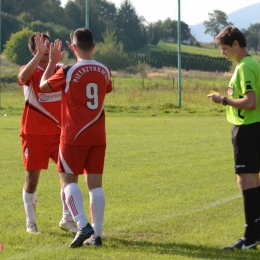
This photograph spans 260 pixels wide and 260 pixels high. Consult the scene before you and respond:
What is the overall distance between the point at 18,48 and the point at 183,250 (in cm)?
2343

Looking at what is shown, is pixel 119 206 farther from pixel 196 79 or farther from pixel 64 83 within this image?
pixel 196 79

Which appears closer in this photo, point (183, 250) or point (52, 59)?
point (183, 250)

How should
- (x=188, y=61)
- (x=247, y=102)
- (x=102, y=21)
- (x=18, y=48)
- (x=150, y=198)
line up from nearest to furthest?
(x=247, y=102) → (x=150, y=198) → (x=102, y=21) → (x=18, y=48) → (x=188, y=61)

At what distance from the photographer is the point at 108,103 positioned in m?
27.0

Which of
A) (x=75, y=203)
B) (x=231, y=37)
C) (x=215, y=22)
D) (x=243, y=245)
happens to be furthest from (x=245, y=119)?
(x=215, y=22)

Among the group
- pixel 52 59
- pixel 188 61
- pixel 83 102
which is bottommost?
pixel 83 102

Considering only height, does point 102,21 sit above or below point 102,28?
above

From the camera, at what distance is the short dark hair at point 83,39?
6402 millimetres

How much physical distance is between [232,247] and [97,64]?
2.21 m

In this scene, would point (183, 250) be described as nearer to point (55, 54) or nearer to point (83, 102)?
point (83, 102)

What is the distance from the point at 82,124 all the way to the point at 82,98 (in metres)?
0.25

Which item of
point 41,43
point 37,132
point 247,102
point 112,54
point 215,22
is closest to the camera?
point 247,102

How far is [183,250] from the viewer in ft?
21.0

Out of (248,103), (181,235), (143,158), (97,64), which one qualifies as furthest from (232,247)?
(143,158)
